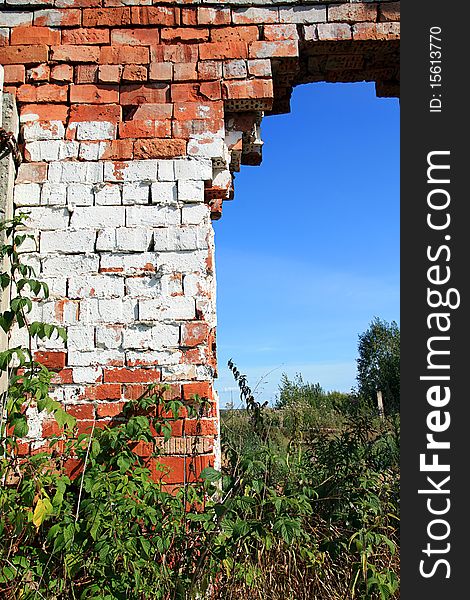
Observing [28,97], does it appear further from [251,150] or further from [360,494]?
[360,494]

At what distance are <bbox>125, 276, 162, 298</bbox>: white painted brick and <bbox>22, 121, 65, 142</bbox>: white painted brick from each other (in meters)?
1.08

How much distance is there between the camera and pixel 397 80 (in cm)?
463

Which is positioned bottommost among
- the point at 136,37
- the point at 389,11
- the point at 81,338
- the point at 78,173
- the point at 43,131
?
the point at 81,338

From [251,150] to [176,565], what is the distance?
9.50ft

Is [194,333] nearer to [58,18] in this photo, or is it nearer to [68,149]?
[68,149]

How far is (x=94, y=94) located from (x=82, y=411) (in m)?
2.06

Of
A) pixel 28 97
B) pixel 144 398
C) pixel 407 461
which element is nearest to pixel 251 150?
pixel 28 97

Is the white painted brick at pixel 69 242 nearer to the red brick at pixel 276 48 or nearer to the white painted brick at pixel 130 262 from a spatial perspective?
the white painted brick at pixel 130 262

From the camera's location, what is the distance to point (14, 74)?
13.7ft

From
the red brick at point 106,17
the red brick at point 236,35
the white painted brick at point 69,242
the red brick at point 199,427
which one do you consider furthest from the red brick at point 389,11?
the red brick at point 199,427

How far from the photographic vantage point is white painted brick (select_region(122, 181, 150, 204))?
4.00 meters

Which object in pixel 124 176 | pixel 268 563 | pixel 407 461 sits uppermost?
pixel 124 176

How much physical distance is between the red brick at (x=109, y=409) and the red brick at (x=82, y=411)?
0.04 metres

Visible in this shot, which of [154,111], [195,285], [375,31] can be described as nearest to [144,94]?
[154,111]
